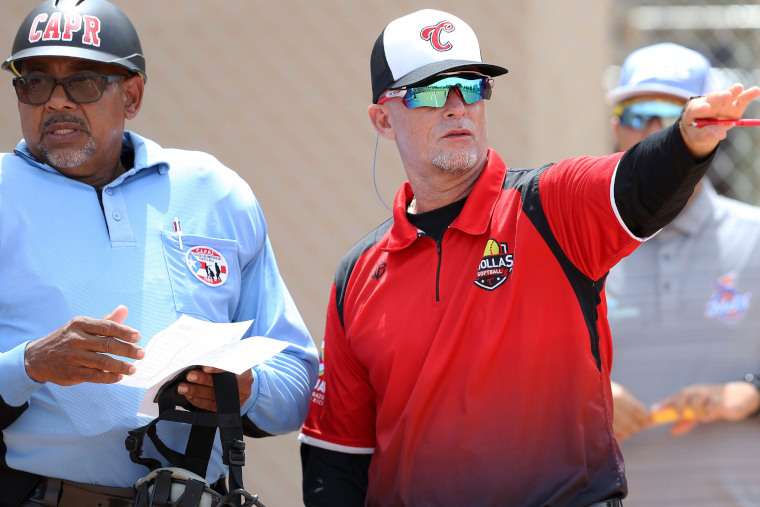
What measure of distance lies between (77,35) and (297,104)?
6.32ft

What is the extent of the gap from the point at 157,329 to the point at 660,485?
1.66m

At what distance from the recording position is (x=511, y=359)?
2102mm

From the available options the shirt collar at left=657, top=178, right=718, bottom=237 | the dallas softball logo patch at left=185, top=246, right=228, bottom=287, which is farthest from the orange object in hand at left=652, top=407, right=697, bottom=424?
the dallas softball logo patch at left=185, top=246, right=228, bottom=287

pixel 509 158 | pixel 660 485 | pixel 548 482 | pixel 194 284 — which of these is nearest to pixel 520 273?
pixel 548 482

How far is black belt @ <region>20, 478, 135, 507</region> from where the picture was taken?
2.17 metres

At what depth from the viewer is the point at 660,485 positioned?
9.04 ft

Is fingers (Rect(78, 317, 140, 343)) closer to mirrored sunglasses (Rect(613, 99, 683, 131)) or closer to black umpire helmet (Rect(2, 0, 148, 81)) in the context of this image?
black umpire helmet (Rect(2, 0, 148, 81))

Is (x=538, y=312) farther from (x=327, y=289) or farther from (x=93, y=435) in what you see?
(x=327, y=289)

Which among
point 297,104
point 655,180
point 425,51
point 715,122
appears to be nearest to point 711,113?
point 715,122

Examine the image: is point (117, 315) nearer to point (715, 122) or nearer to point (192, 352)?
point (192, 352)

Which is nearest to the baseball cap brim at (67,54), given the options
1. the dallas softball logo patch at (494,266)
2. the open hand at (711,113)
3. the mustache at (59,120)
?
the mustache at (59,120)

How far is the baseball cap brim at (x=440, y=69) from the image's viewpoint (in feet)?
7.70

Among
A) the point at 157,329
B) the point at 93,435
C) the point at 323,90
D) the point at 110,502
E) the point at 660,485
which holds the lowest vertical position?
the point at 660,485

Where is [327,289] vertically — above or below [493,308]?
below
